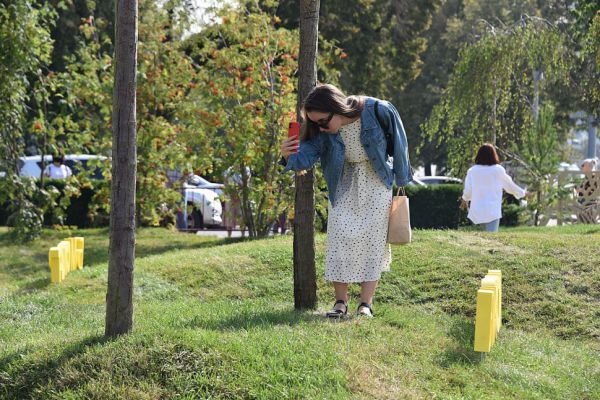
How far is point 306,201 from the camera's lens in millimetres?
6129

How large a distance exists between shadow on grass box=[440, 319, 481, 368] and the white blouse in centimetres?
443

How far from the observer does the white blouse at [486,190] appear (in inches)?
409

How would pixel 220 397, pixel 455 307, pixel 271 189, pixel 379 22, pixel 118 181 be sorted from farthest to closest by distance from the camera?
pixel 379 22, pixel 271 189, pixel 455 307, pixel 118 181, pixel 220 397

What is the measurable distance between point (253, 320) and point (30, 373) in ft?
4.92

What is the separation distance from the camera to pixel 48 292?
8430 millimetres

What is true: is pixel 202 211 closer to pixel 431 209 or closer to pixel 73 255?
pixel 431 209

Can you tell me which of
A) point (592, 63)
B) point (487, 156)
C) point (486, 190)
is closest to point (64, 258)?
point (486, 190)

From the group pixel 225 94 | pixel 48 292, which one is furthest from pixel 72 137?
pixel 48 292

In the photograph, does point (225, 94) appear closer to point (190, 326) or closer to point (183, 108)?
point (183, 108)

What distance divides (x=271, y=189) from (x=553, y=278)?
5.64 meters

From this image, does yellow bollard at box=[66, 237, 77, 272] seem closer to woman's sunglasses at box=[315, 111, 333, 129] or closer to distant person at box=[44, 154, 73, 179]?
woman's sunglasses at box=[315, 111, 333, 129]

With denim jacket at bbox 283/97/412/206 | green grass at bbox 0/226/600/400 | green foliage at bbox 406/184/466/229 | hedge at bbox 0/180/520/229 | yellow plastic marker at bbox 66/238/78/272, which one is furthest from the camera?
green foliage at bbox 406/184/466/229

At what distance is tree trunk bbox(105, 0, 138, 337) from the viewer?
5.14 metres

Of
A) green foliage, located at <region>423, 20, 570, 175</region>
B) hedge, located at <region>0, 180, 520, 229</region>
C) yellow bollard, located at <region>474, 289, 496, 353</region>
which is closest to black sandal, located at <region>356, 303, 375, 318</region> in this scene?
yellow bollard, located at <region>474, 289, 496, 353</region>
